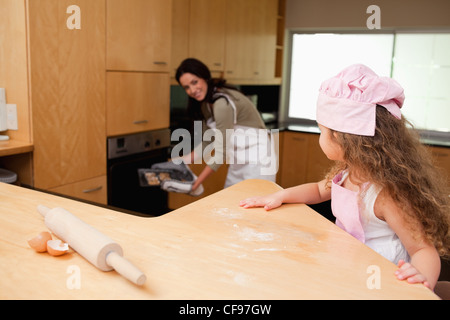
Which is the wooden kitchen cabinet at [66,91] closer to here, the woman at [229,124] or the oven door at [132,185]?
Answer: the oven door at [132,185]

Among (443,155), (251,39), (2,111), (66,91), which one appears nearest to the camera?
(2,111)

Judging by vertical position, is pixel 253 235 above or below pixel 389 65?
below

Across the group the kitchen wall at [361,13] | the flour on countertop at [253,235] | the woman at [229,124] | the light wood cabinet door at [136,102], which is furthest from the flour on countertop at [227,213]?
the kitchen wall at [361,13]

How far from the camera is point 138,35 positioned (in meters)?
2.54

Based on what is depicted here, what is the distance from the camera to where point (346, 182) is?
4.43 ft

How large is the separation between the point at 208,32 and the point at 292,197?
2.40 metres

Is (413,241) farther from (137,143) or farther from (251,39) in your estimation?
(251,39)

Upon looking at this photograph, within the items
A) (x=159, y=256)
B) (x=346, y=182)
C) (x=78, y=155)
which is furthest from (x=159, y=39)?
(x=159, y=256)

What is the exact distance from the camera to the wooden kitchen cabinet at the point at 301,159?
424 cm

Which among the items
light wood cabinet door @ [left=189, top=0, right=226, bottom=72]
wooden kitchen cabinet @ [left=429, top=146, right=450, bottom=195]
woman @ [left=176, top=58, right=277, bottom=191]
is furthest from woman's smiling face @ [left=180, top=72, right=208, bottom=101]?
wooden kitchen cabinet @ [left=429, top=146, right=450, bottom=195]

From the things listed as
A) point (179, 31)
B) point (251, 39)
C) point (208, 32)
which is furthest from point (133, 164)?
point (251, 39)

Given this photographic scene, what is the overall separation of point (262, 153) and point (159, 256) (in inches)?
71.1

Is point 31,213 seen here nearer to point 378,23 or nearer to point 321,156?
point 321,156

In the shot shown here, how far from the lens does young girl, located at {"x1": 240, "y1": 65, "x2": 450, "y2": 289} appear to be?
43.6 inches
